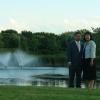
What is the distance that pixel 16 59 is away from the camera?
143 ft

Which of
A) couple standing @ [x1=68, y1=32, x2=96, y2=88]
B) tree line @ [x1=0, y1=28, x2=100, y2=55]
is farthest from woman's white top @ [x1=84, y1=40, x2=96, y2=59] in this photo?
tree line @ [x1=0, y1=28, x2=100, y2=55]

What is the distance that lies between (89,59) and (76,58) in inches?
20.9

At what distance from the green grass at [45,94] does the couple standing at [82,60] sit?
2443mm

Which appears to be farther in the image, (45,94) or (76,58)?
(76,58)

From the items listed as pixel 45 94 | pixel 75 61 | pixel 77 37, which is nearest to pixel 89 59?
pixel 75 61

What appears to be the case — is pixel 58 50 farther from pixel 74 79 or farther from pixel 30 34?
pixel 74 79

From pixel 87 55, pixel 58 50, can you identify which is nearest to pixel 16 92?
pixel 87 55

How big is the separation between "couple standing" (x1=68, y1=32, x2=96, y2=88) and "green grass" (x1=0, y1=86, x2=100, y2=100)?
8.01 ft

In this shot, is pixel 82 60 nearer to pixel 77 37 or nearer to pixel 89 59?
pixel 89 59

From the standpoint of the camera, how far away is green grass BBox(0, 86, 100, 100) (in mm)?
11891

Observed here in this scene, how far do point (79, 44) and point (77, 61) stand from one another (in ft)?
1.60

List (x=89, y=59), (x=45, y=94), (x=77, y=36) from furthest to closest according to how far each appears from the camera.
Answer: (x=77, y=36)
(x=89, y=59)
(x=45, y=94)

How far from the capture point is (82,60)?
1639 centimetres

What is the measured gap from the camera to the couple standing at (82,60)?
15.9 meters
